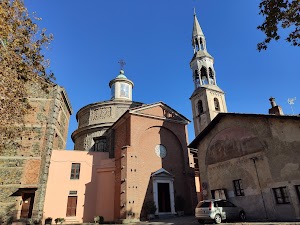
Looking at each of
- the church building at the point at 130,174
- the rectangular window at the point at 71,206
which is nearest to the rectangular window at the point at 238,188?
the church building at the point at 130,174

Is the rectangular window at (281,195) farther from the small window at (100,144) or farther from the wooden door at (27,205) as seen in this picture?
the wooden door at (27,205)

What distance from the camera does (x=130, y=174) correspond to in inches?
754

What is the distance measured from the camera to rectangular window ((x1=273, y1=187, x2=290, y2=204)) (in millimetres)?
12779

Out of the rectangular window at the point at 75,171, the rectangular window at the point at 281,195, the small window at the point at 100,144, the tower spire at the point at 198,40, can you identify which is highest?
the tower spire at the point at 198,40

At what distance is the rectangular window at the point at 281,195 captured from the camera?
503 inches

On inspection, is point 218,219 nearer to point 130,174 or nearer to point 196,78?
point 130,174

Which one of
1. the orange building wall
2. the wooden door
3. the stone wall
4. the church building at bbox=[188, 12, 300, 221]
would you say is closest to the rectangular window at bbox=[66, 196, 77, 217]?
the stone wall

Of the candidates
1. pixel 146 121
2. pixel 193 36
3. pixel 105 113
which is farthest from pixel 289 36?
pixel 193 36

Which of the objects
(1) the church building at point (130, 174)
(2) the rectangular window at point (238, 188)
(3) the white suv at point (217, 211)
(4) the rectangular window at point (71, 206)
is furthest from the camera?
(4) the rectangular window at point (71, 206)

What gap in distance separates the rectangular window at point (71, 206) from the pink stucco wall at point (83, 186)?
282mm

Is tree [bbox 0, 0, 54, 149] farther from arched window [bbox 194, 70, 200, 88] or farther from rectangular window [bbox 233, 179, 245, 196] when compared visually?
arched window [bbox 194, 70, 200, 88]

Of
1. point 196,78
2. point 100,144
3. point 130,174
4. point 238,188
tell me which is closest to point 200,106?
point 196,78

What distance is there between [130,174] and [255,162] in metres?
10.2

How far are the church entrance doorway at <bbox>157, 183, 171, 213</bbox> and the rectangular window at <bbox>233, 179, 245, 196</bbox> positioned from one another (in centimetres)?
710
